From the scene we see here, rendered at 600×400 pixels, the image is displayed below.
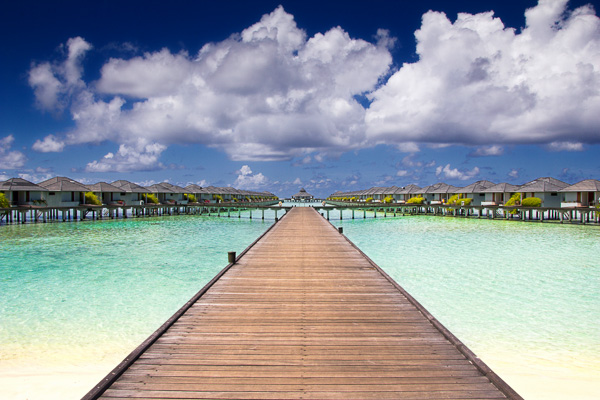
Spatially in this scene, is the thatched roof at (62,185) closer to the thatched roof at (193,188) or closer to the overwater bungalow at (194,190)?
the overwater bungalow at (194,190)

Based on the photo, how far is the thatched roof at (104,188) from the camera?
3950 cm

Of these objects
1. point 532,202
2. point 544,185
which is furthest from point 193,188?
point 544,185

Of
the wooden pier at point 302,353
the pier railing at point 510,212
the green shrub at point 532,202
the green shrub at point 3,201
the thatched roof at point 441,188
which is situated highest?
the thatched roof at point 441,188

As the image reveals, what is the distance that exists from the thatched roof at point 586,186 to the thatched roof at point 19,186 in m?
45.4

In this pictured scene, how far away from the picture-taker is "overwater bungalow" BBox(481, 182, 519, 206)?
3966 centimetres

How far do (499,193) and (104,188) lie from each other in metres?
42.9

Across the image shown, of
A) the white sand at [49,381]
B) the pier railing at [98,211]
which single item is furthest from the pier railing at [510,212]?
the white sand at [49,381]

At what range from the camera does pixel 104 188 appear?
40.2 meters

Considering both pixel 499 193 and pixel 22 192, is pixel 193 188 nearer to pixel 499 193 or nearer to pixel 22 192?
pixel 22 192

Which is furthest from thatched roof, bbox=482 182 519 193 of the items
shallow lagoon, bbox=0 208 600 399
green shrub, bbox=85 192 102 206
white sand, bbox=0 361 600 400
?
green shrub, bbox=85 192 102 206

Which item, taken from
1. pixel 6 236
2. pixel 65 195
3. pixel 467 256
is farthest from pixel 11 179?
pixel 467 256

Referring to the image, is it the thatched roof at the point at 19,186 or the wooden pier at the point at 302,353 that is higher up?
the thatched roof at the point at 19,186

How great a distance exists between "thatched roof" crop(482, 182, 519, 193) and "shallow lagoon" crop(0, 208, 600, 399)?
18.9m

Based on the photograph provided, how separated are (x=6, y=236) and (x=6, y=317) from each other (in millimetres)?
18069
